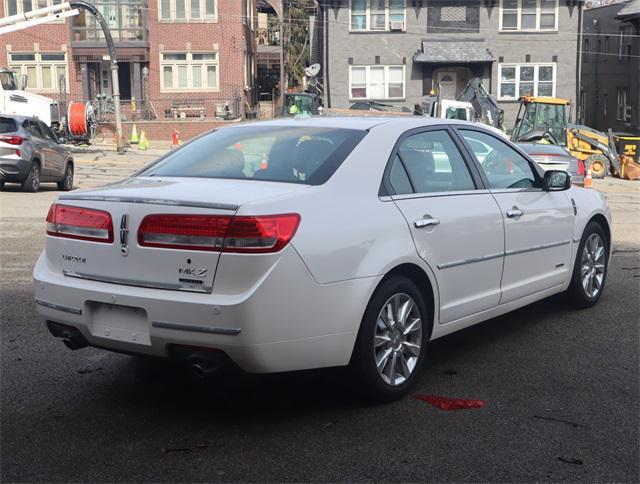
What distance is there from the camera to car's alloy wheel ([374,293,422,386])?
5000 millimetres

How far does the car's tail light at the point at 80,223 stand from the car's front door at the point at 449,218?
5.43 ft

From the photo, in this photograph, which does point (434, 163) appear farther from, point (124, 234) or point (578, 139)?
point (578, 139)

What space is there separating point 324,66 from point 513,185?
38560 mm

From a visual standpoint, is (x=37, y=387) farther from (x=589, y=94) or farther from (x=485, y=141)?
(x=589, y=94)

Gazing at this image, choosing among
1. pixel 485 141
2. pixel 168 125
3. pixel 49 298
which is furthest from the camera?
pixel 168 125

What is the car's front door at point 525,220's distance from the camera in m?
6.21

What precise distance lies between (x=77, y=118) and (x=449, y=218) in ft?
99.5

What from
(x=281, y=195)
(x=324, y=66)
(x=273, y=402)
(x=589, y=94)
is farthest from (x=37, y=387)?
(x=589, y=94)

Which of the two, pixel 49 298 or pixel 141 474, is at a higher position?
pixel 49 298

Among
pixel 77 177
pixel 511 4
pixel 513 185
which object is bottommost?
pixel 77 177

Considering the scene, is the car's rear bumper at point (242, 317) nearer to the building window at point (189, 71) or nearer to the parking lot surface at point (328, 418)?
the parking lot surface at point (328, 418)

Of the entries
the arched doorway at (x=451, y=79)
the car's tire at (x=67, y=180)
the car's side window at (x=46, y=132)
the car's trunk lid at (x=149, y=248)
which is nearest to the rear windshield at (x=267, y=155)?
the car's trunk lid at (x=149, y=248)

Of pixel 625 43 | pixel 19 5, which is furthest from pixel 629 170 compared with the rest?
pixel 19 5

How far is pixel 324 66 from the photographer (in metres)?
44.1
